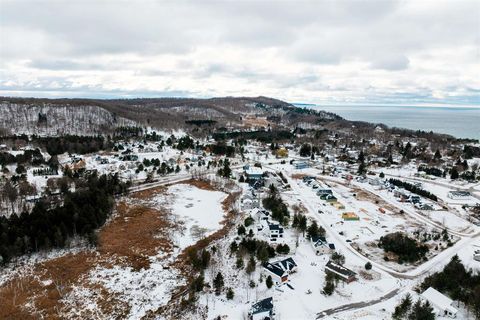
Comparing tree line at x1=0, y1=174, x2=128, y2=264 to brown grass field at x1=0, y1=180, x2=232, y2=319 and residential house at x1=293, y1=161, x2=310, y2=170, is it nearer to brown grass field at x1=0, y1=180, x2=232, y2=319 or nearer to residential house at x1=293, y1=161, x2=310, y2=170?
brown grass field at x1=0, y1=180, x2=232, y2=319

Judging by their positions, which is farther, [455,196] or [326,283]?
[455,196]

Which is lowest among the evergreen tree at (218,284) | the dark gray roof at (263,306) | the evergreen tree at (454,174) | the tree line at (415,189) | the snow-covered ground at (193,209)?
the snow-covered ground at (193,209)

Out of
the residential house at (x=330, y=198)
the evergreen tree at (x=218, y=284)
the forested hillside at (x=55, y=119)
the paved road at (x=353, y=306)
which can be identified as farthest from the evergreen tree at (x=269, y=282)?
the forested hillside at (x=55, y=119)

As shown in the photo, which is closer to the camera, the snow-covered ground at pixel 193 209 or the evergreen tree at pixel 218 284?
the evergreen tree at pixel 218 284

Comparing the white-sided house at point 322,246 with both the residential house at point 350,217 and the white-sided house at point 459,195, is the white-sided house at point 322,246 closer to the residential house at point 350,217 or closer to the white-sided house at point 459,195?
the residential house at point 350,217

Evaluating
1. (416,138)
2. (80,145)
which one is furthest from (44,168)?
(416,138)

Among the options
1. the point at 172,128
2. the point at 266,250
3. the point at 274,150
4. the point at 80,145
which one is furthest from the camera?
the point at 172,128

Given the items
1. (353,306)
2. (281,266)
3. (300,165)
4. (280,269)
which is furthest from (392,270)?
(300,165)

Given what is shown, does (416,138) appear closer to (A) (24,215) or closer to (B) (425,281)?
(B) (425,281)
